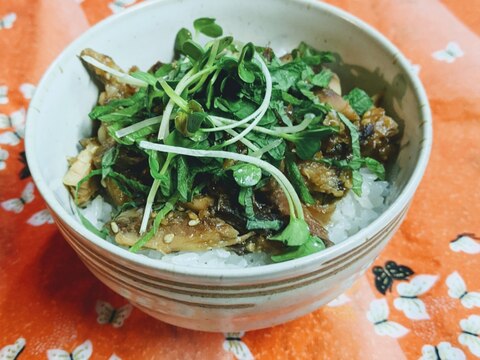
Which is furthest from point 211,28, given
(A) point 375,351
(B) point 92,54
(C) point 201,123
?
(A) point 375,351

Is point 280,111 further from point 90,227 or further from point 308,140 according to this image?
point 90,227

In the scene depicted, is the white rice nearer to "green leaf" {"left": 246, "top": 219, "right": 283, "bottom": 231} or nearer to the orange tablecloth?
"green leaf" {"left": 246, "top": 219, "right": 283, "bottom": 231}

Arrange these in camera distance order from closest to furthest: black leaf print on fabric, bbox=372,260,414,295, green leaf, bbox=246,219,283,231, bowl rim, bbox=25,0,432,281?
1. bowl rim, bbox=25,0,432,281
2. green leaf, bbox=246,219,283,231
3. black leaf print on fabric, bbox=372,260,414,295

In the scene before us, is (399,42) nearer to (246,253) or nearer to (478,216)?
(478,216)

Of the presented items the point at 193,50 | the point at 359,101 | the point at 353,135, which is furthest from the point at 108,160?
the point at 359,101

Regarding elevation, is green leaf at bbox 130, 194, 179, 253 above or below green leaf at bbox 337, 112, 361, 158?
below

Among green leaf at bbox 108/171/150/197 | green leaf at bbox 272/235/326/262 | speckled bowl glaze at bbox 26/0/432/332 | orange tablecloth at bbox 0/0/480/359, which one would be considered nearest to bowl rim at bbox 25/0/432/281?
speckled bowl glaze at bbox 26/0/432/332

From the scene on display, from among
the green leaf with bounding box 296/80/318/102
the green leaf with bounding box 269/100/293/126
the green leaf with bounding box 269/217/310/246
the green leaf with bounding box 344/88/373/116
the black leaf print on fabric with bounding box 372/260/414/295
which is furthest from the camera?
the black leaf print on fabric with bounding box 372/260/414/295

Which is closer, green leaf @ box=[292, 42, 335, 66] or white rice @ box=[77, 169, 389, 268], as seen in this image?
white rice @ box=[77, 169, 389, 268]
